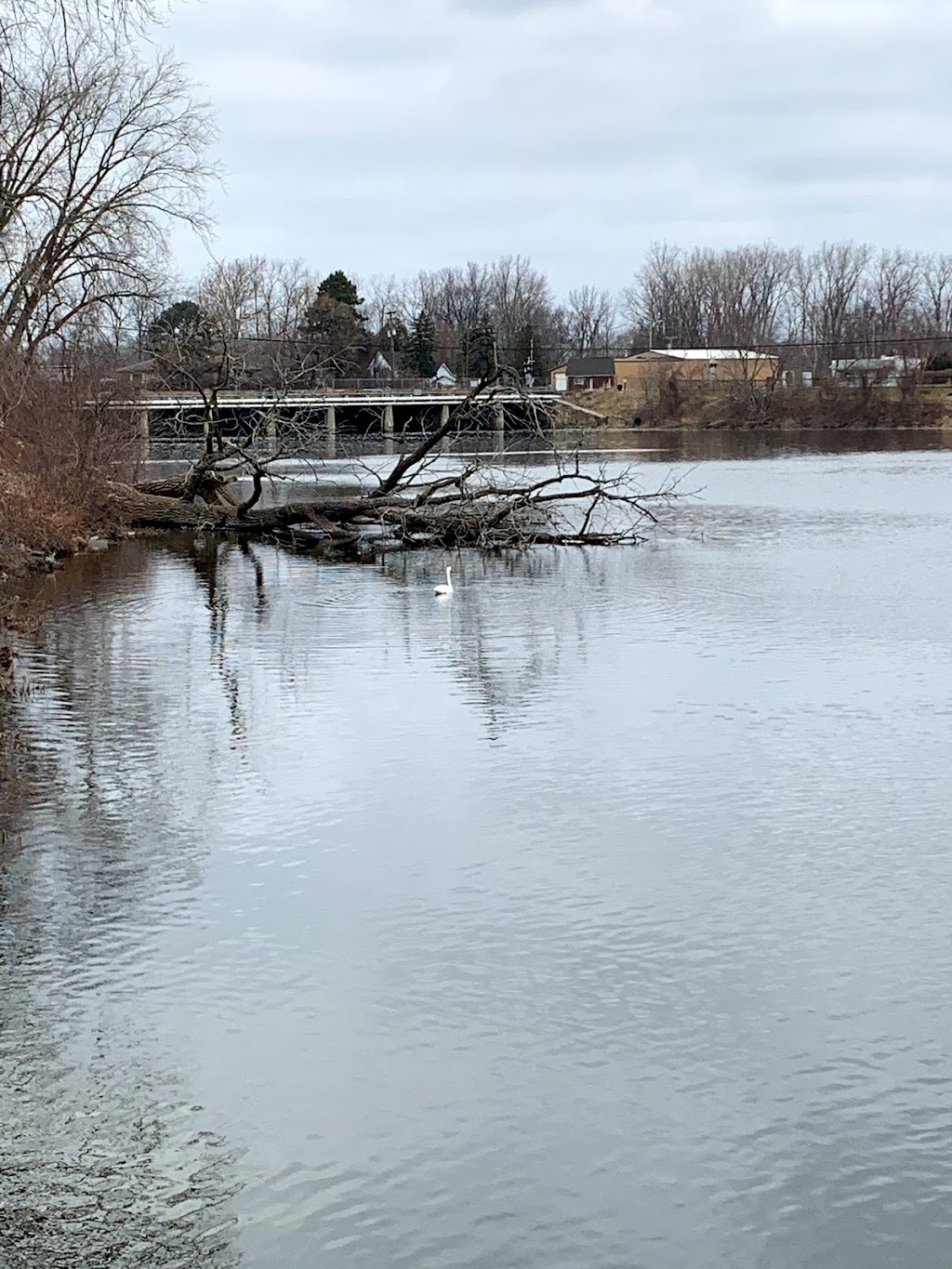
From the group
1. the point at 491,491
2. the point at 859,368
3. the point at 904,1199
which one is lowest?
the point at 904,1199

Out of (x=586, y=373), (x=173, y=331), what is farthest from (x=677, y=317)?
(x=173, y=331)

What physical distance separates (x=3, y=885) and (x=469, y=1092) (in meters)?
3.59

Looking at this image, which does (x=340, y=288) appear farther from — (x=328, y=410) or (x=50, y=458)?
(x=50, y=458)

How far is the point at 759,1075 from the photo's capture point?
20.9 feet

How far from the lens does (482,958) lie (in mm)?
7602

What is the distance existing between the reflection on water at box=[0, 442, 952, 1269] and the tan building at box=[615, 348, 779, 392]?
3327 inches

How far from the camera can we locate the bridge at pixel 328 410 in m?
25.9

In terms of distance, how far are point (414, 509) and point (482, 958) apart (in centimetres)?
1820

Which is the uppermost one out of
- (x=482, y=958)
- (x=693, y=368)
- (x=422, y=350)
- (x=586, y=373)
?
(x=422, y=350)

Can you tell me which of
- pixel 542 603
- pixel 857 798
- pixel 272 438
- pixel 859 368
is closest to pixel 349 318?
pixel 859 368

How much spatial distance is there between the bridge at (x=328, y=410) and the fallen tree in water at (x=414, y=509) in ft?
2.01

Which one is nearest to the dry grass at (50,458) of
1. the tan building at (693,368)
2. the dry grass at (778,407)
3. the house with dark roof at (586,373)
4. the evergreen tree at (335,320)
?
the evergreen tree at (335,320)

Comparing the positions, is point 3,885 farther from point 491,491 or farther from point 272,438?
point 272,438

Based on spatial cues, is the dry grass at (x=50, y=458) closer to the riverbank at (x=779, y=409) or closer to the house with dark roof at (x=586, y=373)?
the riverbank at (x=779, y=409)
